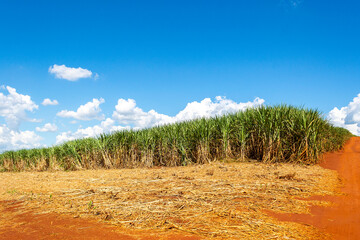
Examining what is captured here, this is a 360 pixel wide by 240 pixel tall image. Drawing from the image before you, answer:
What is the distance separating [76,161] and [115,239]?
503 inches

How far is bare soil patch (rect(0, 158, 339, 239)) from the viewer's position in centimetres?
296

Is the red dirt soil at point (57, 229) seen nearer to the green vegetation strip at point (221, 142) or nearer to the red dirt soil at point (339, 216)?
the red dirt soil at point (339, 216)

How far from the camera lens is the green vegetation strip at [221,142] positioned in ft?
28.4

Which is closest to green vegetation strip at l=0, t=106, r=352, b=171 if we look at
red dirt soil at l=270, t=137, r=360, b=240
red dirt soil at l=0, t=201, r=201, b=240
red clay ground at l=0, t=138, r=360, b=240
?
red clay ground at l=0, t=138, r=360, b=240

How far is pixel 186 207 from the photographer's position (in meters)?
3.83

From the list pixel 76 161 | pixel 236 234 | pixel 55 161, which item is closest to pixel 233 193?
pixel 236 234

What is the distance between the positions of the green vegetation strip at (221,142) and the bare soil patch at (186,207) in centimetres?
260

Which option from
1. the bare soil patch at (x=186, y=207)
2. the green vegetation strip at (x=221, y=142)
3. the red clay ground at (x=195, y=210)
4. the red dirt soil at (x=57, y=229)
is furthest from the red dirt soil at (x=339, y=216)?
the green vegetation strip at (x=221, y=142)

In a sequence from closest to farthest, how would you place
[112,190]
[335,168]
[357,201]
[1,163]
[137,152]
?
[357,201] < [112,190] < [335,168] < [137,152] < [1,163]

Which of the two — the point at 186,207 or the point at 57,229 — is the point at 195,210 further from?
the point at 57,229

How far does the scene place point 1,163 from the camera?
2214 cm

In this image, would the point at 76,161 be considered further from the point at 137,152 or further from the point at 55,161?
the point at 137,152

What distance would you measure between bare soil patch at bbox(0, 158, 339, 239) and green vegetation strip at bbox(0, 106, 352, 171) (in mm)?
2605

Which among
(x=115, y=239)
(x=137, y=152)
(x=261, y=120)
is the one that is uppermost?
(x=261, y=120)
